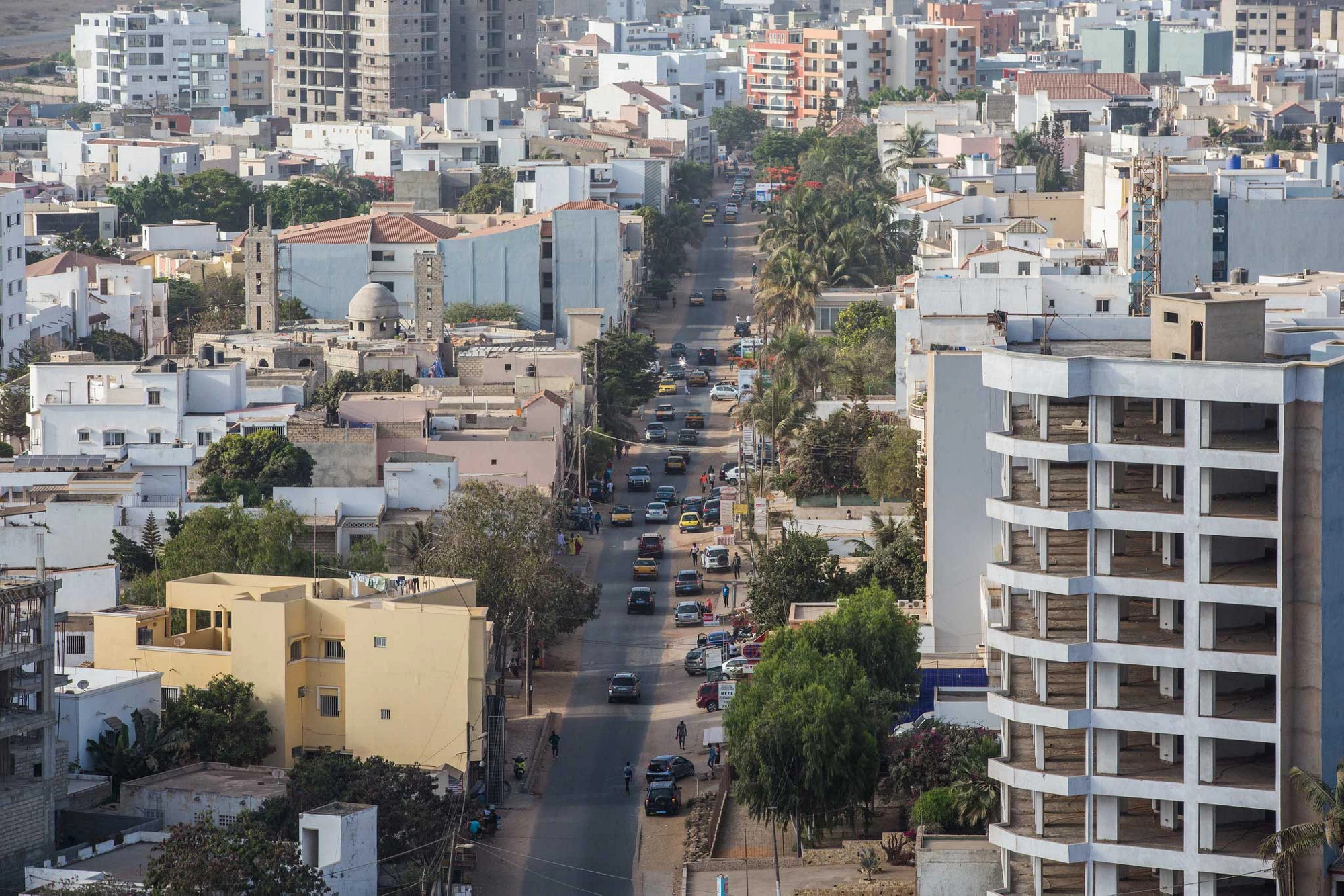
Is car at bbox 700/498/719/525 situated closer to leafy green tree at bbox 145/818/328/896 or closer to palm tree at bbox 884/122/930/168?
leafy green tree at bbox 145/818/328/896

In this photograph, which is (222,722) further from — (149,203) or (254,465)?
(149,203)

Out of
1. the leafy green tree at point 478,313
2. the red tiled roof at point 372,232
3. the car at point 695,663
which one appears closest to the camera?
the car at point 695,663

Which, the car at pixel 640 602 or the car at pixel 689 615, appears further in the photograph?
the car at pixel 640 602

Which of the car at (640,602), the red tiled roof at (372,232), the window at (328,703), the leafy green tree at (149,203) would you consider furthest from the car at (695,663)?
the leafy green tree at (149,203)

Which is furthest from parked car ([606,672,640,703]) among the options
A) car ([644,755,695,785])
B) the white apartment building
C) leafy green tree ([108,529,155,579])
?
the white apartment building

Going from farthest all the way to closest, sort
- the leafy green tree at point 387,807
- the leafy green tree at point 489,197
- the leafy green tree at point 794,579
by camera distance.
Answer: the leafy green tree at point 489,197
the leafy green tree at point 794,579
the leafy green tree at point 387,807

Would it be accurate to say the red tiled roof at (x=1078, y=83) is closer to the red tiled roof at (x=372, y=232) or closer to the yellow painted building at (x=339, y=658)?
the red tiled roof at (x=372, y=232)

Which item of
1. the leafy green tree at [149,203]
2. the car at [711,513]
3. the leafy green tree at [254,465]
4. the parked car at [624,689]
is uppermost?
the leafy green tree at [149,203]
